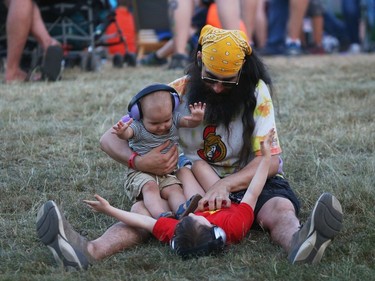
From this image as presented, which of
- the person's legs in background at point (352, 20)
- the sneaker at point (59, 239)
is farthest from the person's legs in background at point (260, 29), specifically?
the sneaker at point (59, 239)

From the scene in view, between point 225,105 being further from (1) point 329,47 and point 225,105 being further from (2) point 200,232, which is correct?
(1) point 329,47

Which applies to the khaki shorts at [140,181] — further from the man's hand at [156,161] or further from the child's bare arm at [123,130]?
the child's bare arm at [123,130]

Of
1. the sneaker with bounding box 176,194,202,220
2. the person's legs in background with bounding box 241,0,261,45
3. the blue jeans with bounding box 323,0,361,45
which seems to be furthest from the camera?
the blue jeans with bounding box 323,0,361,45

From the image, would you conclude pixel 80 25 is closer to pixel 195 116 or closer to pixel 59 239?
pixel 195 116

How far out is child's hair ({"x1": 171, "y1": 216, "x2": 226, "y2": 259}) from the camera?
3.10 m

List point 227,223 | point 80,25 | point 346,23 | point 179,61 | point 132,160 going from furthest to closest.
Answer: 1. point 346,23
2. point 80,25
3. point 179,61
4. point 132,160
5. point 227,223

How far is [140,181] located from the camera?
3684 millimetres

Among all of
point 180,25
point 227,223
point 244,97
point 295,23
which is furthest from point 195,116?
point 295,23

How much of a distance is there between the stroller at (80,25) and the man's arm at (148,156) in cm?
501

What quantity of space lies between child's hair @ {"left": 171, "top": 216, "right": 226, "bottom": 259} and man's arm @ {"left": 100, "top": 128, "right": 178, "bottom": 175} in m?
0.56

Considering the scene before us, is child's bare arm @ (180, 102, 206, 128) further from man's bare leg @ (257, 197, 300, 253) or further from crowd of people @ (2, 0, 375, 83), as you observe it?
crowd of people @ (2, 0, 375, 83)

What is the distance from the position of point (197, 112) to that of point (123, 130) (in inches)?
12.4

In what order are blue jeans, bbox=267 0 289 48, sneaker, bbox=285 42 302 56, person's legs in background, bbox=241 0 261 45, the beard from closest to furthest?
the beard → person's legs in background, bbox=241 0 261 45 → sneaker, bbox=285 42 302 56 → blue jeans, bbox=267 0 289 48

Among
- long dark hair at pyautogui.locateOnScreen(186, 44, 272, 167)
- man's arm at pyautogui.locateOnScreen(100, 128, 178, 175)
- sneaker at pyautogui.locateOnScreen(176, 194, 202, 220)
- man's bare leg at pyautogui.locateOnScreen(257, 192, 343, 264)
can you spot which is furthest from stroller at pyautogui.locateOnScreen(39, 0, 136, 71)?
man's bare leg at pyautogui.locateOnScreen(257, 192, 343, 264)
